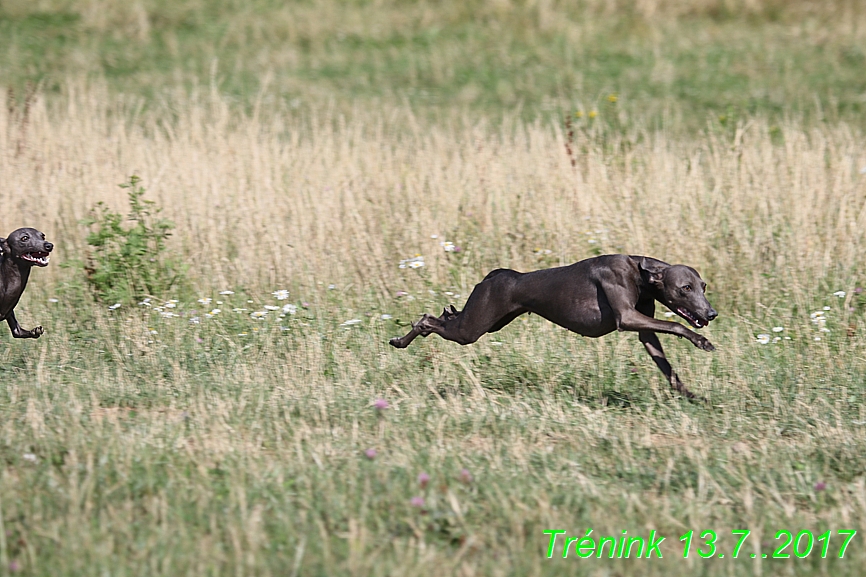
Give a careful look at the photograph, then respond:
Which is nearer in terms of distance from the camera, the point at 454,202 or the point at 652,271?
the point at 652,271

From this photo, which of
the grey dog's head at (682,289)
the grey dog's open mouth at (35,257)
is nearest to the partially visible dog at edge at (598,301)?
the grey dog's head at (682,289)

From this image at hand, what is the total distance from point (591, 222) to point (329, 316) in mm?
2457

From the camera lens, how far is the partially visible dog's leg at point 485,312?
17.9ft

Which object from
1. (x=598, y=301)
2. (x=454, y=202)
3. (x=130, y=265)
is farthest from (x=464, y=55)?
(x=598, y=301)

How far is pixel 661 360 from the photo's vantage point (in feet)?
17.9

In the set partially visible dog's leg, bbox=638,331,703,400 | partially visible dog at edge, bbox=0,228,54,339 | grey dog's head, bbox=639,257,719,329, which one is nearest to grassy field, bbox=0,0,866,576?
partially visible dog's leg, bbox=638,331,703,400

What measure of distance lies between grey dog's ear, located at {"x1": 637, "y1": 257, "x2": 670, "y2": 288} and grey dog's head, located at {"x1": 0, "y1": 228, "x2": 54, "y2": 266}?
3.25m

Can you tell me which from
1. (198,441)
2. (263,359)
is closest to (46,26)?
(263,359)

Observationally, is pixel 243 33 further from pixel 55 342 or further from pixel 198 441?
pixel 198 441

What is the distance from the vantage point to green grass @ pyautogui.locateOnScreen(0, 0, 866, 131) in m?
14.3

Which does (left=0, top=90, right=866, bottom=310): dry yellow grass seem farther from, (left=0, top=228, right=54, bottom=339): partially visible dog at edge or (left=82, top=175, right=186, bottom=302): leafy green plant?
(left=0, top=228, right=54, bottom=339): partially visible dog at edge

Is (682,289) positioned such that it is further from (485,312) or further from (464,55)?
(464,55)

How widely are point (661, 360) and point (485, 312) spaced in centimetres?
99

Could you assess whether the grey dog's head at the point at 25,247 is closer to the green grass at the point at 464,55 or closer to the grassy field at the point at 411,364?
the grassy field at the point at 411,364
